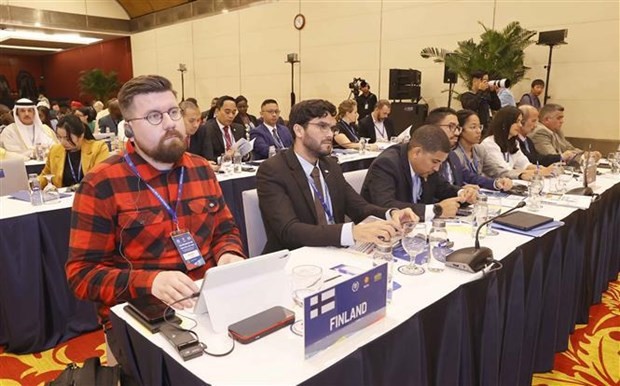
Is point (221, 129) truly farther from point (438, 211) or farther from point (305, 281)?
point (305, 281)

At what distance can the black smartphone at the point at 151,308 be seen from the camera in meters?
1.27

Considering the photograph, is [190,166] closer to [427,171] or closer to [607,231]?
[427,171]

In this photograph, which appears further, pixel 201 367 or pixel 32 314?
pixel 32 314

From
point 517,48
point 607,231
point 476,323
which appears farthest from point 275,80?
point 476,323

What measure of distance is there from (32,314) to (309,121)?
197 cm

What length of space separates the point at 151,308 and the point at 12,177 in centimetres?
273

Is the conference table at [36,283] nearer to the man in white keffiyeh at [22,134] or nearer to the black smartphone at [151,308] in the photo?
the black smartphone at [151,308]

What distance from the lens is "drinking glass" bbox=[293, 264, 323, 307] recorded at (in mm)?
1409

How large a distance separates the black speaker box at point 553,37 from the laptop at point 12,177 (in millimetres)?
6831

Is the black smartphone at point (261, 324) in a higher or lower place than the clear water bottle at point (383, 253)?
lower

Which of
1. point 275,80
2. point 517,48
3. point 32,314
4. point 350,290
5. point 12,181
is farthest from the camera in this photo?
point 275,80

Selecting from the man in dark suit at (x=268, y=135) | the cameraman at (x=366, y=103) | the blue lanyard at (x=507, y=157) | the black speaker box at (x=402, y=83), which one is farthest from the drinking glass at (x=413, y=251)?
the cameraman at (x=366, y=103)

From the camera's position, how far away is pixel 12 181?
3359 millimetres

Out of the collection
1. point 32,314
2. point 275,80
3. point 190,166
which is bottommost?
point 32,314
